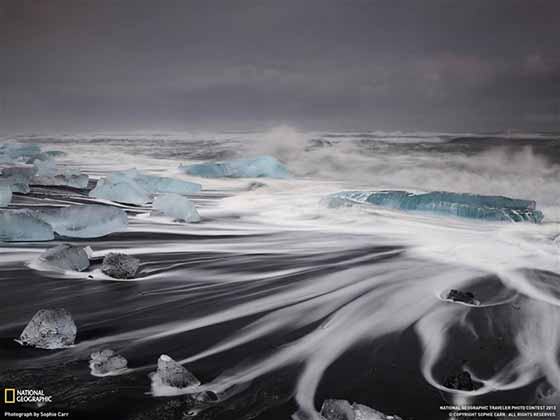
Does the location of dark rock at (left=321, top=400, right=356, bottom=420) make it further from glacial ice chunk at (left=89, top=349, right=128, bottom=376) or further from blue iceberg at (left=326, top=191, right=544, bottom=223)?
blue iceberg at (left=326, top=191, right=544, bottom=223)

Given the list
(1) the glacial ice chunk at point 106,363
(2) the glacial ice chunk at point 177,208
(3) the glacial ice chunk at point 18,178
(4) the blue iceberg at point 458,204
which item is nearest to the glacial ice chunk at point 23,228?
(2) the glacial ice chunk at point 177,208

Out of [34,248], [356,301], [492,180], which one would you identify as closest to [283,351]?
[356,301]

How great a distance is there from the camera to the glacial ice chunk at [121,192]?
125 inches

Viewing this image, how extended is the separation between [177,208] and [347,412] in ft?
6.43

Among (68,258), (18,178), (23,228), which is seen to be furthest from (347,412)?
(18,178)

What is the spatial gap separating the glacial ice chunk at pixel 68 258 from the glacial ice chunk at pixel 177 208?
939mm

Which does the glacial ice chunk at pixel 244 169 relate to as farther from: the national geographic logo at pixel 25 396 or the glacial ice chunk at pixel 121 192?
the national geographic logo at pixel 25 396

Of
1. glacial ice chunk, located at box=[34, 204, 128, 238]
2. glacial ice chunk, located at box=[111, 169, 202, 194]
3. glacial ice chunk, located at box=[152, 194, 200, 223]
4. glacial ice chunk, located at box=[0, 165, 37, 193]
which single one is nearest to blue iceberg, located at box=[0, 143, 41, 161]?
glacial ice chunk, located at box=[0, 165, 37, 193]

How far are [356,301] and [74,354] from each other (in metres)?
0.80

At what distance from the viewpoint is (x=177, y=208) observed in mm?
2668

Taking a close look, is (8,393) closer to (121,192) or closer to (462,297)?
(462,297)

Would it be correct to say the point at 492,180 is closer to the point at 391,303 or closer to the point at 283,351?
the point at 391,303

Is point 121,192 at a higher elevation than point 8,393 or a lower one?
higher

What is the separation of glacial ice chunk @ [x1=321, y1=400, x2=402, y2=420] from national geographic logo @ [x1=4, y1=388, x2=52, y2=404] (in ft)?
1.65
